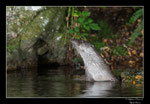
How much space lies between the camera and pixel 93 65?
1170 centimetres

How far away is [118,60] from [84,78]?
17.4 ft

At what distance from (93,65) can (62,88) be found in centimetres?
218

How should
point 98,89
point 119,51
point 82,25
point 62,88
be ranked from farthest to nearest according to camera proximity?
1. point 119,51
2. point 82,25
3. point 62,88
4. point 98,89

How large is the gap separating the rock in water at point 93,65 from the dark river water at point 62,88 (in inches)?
19.1

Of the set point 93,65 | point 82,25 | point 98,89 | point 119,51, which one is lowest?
point 98,89

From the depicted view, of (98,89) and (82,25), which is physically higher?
(82,25)

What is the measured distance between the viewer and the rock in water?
11469 mm

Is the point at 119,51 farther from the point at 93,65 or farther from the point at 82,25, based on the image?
the point at 93,65

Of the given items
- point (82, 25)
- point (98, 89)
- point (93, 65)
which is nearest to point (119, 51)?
point (82, 25)

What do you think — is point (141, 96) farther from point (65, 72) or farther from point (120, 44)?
point (120, 44)

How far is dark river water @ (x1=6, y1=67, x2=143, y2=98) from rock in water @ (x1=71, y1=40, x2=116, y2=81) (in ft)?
1.59

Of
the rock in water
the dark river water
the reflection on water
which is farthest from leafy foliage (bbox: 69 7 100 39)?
the reflection on water

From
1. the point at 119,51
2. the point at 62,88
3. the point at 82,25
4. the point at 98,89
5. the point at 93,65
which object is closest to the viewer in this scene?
the point at 98,89

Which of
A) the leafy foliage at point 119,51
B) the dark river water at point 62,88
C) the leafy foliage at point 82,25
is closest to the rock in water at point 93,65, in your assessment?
the dark river water at point 62,88
